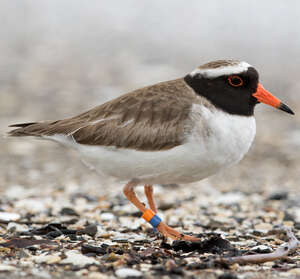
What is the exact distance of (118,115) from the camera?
556 centimetres

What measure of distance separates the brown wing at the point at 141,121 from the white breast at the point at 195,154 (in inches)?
3.5

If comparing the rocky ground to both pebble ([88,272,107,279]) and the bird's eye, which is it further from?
the bird's eye

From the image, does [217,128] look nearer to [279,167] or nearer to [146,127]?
[146,127]

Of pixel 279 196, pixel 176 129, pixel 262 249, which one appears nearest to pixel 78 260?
pixel 176 129

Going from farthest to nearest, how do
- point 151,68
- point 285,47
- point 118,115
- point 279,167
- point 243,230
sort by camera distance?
point 285,47 → point 151,68 → point 279,167 → point 243,230 → point 118,115

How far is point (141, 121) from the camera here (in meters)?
5.43

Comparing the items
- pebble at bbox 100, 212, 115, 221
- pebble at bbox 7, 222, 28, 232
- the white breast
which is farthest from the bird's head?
pebble at bbox 7, 222, 28, 232

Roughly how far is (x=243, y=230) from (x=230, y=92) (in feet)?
6.15

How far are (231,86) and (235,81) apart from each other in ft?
0.22

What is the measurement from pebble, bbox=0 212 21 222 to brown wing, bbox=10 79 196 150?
1.37 m

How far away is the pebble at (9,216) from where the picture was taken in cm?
649

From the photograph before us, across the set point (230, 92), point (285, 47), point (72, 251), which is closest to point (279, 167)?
point (230, 92)

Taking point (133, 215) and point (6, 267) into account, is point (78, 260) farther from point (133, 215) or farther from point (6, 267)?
point (133, 215)

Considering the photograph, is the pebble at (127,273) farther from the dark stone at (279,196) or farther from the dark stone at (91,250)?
the dark stone at (279,196)
